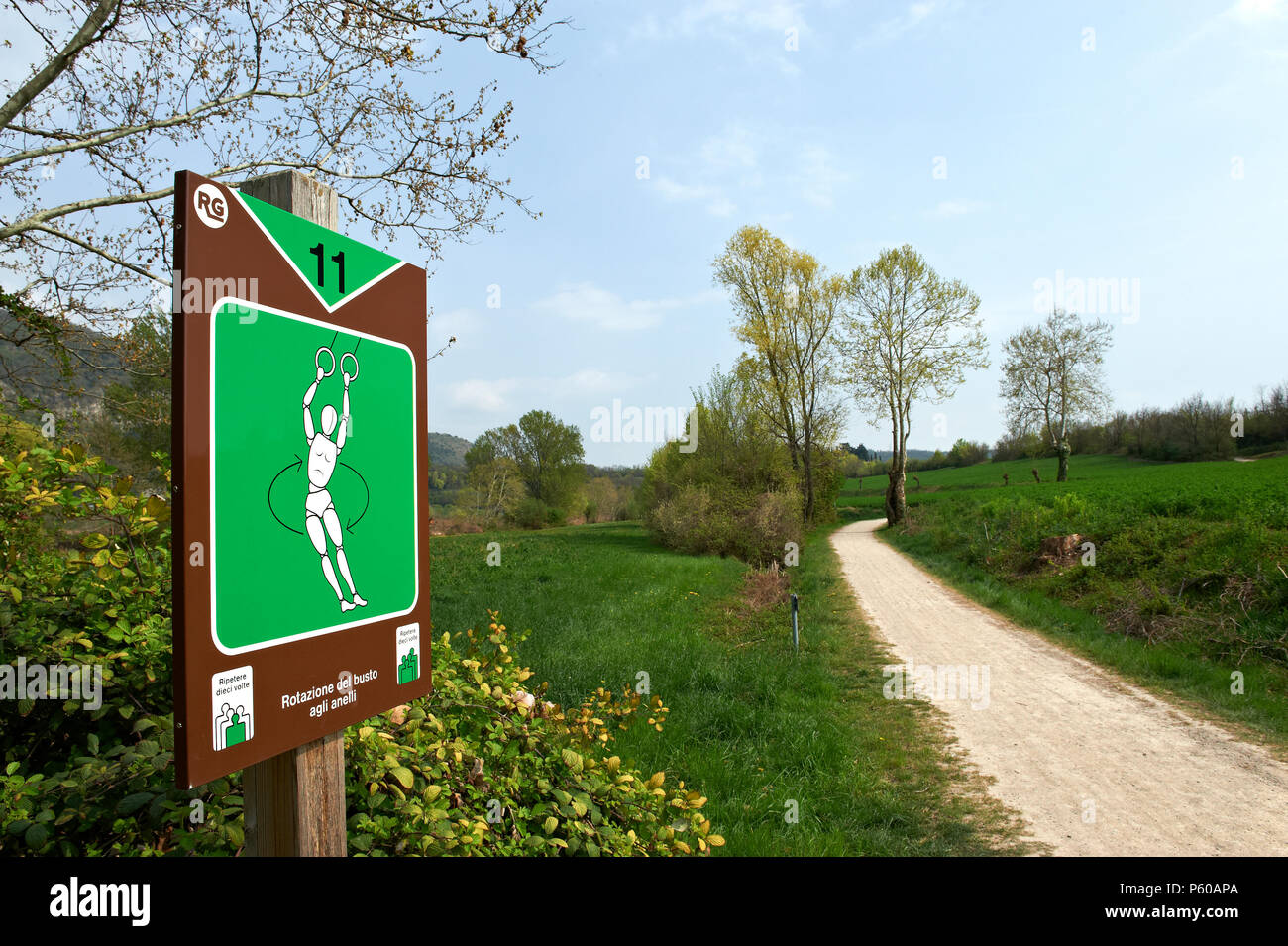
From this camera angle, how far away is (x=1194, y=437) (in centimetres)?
3934

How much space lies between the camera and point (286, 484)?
1.88 meters

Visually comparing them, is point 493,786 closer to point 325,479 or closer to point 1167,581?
point 325,479

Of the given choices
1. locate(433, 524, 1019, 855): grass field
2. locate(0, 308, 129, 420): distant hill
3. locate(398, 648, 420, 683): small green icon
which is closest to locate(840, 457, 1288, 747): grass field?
locate(433, 524, 1019, 855): grass field

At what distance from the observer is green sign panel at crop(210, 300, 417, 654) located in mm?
1701

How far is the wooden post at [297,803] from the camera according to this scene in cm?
189

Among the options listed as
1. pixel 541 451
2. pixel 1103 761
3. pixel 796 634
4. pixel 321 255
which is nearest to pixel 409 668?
pixel 321 255

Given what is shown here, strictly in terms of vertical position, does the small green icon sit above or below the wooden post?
above

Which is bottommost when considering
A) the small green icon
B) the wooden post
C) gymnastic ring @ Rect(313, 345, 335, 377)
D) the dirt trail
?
the dirt trail

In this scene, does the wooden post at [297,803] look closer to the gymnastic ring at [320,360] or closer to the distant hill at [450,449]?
the gymnastic ring at [320,360]

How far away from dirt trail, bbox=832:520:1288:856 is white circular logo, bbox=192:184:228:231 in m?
5.83

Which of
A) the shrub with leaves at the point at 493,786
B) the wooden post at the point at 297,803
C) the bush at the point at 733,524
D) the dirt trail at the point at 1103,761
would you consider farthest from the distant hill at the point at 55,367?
the bush at the point at 733,524

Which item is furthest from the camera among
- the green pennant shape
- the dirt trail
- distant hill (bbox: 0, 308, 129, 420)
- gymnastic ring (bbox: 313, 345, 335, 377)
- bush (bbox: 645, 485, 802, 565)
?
bush (bbox: 645, 485, 802, 565)

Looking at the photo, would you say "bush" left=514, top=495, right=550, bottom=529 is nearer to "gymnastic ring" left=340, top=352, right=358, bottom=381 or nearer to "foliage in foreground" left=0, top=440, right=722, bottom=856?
"foliage in foreground" left=0, top=440, right=722, bottom=856
